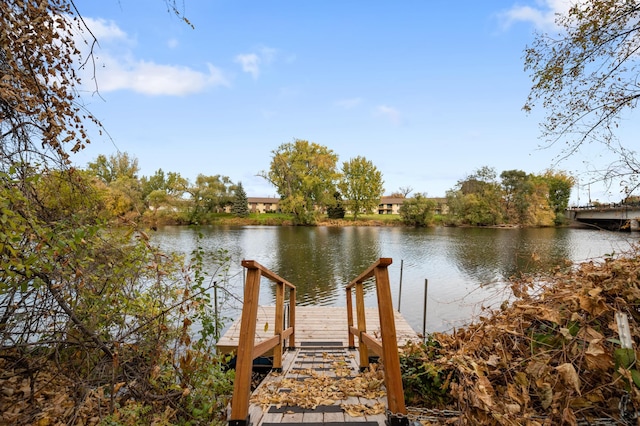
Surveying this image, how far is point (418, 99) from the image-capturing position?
2111 cm

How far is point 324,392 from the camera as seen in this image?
2.72 metres

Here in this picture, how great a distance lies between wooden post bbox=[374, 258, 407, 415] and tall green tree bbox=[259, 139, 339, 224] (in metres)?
44.1

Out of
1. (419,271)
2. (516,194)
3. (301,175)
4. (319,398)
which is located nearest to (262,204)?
(301,175)

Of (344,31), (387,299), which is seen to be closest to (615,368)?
(387,299)

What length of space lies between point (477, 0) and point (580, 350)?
8.77 m

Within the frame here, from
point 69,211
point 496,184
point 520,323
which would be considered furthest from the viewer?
point 496,184

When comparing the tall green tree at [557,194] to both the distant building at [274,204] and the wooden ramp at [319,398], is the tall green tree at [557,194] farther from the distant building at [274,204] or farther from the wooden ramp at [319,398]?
the wooden ramp at [319,398]

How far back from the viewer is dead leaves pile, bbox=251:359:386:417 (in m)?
2.37

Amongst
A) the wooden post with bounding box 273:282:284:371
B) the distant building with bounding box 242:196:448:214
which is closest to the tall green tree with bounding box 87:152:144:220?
the wooden post with bounding box 273:282:284:371

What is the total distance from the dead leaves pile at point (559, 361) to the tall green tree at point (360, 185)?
2039 inches

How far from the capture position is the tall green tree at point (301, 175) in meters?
47.3

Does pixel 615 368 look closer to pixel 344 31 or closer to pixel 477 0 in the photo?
pixel 477 0

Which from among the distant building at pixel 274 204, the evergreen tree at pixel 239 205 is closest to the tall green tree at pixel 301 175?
the evergreen tree at pixel 239 205

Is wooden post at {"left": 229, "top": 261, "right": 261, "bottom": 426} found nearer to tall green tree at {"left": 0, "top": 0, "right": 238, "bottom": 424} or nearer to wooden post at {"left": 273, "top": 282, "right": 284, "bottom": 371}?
tall green tree at {"left": 0, "top": 0, "right": 238, "bottom": 424}
